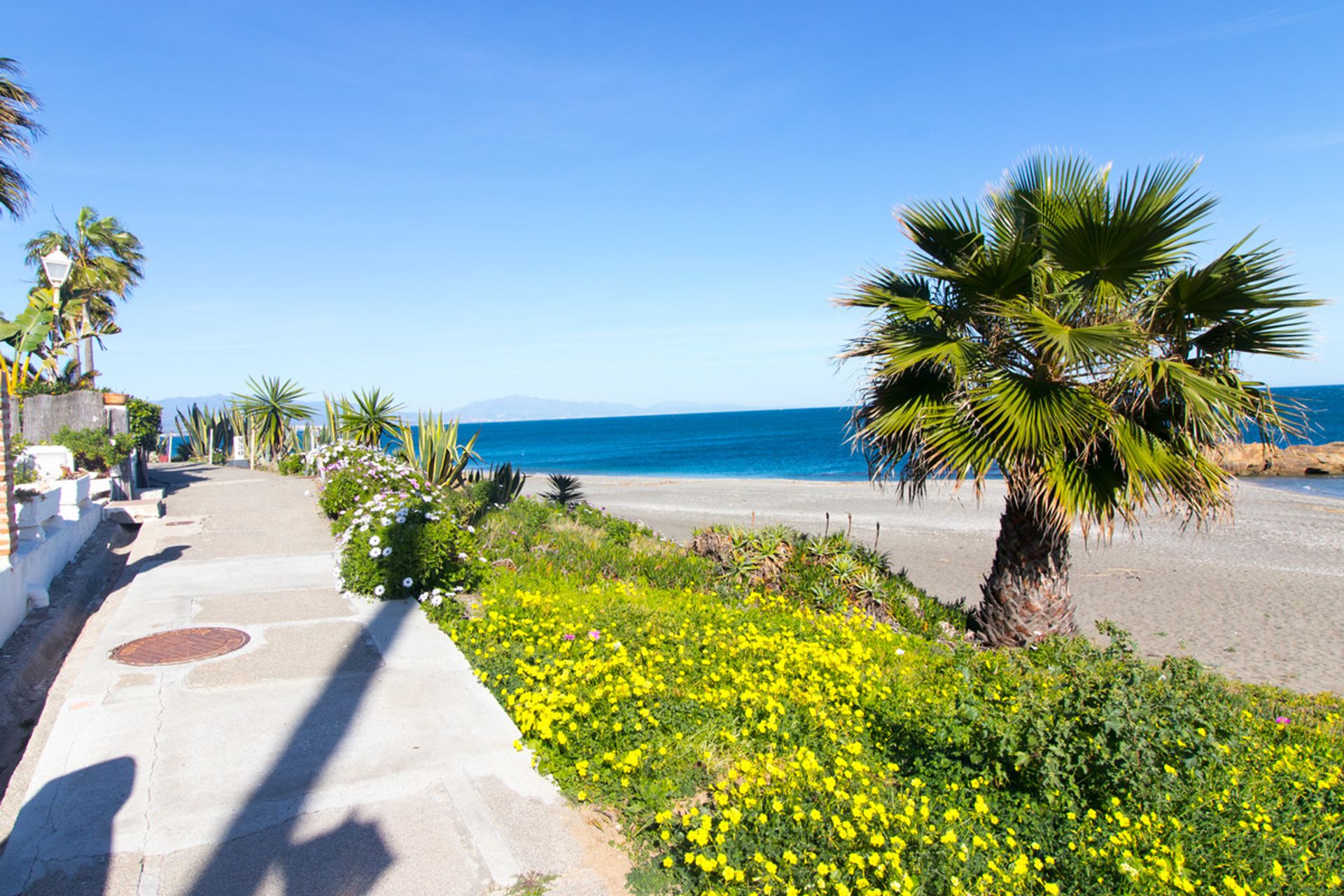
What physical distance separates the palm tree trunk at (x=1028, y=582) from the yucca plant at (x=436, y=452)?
828 centimetres

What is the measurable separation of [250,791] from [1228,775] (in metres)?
4.73

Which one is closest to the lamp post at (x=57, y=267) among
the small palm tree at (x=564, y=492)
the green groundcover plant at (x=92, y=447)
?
the green groundcover plant at (x=92, y=447)

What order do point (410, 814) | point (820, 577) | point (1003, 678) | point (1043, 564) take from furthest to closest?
point (820, 577)
point (1043, 564)
point (1003, 678)
point (410, 814)

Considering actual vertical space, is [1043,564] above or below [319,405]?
below

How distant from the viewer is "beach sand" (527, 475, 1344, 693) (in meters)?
9.36

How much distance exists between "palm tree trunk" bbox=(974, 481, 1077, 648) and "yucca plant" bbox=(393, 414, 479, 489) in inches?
326

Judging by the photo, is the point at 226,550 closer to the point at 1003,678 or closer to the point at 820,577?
the point at 820,577

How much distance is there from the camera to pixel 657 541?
1109cm

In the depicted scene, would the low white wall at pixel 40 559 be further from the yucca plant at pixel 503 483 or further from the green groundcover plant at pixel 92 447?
the yucca plant at pixel 503 483

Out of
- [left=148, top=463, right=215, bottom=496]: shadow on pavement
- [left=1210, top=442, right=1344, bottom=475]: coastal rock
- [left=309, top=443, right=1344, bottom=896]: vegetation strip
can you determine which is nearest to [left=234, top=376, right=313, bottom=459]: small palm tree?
[left=148, top=463, right=215, bottom=496]: shadow on pavement

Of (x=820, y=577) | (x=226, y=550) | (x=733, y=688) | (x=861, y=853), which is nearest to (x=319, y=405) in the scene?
(x=226, y=550)

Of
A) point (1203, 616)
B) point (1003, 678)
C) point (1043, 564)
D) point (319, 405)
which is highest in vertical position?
point (319, 405)

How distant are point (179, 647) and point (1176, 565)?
15604 mm

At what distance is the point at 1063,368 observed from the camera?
23.7 ft
